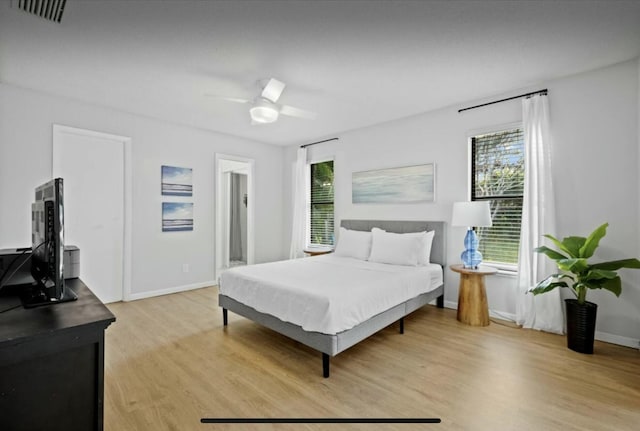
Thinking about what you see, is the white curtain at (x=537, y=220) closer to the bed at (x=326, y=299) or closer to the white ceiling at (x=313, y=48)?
the white ceiling at (x=313, y=48)

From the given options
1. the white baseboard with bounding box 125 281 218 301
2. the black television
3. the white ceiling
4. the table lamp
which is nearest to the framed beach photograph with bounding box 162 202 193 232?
the white baseboard with bounding box 125 281 218 301

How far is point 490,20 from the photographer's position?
2195mm

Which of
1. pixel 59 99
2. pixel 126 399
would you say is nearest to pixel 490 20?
A: pixel 126 399

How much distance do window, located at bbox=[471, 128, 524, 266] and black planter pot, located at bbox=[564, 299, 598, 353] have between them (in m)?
0.85

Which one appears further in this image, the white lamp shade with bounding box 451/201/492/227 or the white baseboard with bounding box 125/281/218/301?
the white baseboard with bounding box 125/281/218/301

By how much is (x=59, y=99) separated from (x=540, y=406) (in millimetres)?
5512

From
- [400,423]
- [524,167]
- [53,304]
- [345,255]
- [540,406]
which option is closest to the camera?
[53,304]

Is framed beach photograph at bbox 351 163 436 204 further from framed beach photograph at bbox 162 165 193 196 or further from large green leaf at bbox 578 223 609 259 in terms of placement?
framed beach photograph at bbox 162 165 193 196

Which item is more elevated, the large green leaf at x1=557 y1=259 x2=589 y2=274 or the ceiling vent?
the ceiling vent

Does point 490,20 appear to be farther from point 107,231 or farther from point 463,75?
point 107,231

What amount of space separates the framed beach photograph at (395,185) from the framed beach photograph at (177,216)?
264 centimetres

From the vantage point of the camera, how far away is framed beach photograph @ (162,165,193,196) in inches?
180

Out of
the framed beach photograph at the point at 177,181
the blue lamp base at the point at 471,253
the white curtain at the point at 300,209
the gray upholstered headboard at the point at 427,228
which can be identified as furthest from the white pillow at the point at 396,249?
the framed beach photograph at the point at 177,181

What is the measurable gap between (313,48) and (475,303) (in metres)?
3.04
